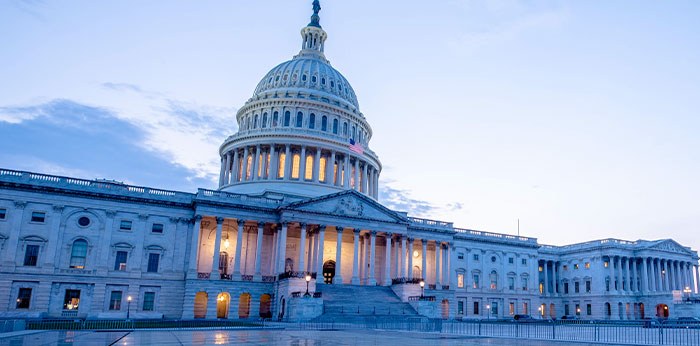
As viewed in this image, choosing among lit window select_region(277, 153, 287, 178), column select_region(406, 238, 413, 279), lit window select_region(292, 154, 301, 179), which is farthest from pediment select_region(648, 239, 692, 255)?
lit window select_region(277, 153, 287, 178)

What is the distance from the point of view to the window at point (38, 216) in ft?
188

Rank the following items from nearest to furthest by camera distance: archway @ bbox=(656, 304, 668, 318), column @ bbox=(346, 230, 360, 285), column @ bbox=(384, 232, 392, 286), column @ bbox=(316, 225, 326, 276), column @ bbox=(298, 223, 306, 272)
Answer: column @ bbox=(298, 223, 306, 272) < column @ bbox=(316, 225, 326, 276) < column @ bbox=(346, 230, 360, 285) < column @ bbox=(384, 232, 392, 286) < archway @ bbox=(656, 304, 668, 318)

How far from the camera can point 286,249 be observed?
69000 millimetres

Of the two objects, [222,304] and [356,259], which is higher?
[356,259]

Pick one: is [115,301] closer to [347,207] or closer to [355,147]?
[347,207]

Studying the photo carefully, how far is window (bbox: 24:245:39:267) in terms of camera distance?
5644 cm

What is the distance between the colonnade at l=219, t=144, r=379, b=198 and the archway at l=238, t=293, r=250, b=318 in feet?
69.9

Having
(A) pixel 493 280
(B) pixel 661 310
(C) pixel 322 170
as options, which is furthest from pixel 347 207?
(B) pixel 661 310

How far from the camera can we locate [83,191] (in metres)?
59.4

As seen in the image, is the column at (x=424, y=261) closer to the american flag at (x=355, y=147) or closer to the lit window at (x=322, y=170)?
the lit window at (x=322, y=170)

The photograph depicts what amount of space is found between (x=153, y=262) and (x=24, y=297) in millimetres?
12837

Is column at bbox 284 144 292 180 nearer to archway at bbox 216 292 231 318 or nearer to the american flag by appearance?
the american flag

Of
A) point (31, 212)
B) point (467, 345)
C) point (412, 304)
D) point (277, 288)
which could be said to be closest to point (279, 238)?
point (277, 288)

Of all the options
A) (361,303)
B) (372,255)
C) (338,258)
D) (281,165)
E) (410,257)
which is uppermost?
(281,165)
